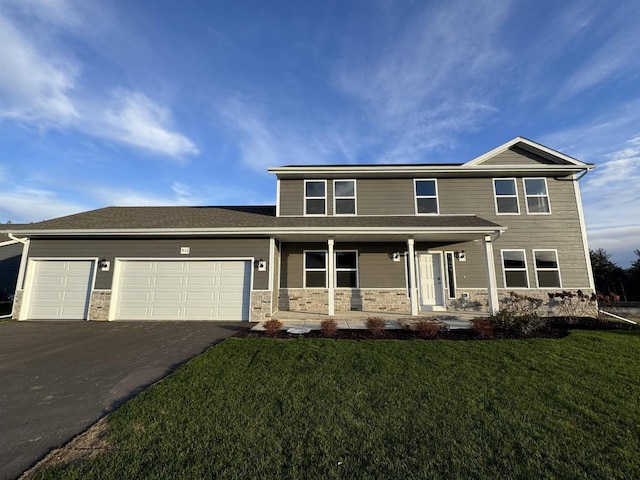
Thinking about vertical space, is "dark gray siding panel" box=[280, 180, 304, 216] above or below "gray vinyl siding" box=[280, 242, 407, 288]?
above

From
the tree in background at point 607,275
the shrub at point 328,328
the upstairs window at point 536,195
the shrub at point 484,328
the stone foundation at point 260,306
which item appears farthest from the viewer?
the tree in background at point 607,275

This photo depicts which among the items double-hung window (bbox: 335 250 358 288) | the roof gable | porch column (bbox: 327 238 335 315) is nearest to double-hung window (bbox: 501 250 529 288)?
the roof gable

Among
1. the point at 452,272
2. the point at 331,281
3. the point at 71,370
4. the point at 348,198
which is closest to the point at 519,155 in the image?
the point at 452,272

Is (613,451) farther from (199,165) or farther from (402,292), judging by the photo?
(199,165)

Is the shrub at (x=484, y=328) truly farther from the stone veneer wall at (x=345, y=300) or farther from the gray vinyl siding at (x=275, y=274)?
the gray vinyl siding at (x=275, y=274)

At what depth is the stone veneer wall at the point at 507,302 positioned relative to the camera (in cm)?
993

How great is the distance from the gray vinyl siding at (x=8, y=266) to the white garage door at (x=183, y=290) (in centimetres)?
1294

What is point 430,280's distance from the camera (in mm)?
10719

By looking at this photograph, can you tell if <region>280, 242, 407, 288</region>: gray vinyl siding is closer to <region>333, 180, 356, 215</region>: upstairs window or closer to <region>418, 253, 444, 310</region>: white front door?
<region>418, 253, 444, 310</region>: white front door

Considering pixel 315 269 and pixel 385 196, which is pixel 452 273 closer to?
pixel 385 196

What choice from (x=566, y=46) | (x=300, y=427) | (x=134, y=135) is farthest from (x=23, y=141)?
(x=566, y=46)

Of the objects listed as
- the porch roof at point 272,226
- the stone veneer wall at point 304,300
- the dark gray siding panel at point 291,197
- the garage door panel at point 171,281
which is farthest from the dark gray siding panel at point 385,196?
the garage door panel at point 171,281

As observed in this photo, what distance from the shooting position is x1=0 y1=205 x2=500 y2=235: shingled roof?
920 cm

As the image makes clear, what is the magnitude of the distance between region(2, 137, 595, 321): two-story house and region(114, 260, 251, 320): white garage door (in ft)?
0.11
